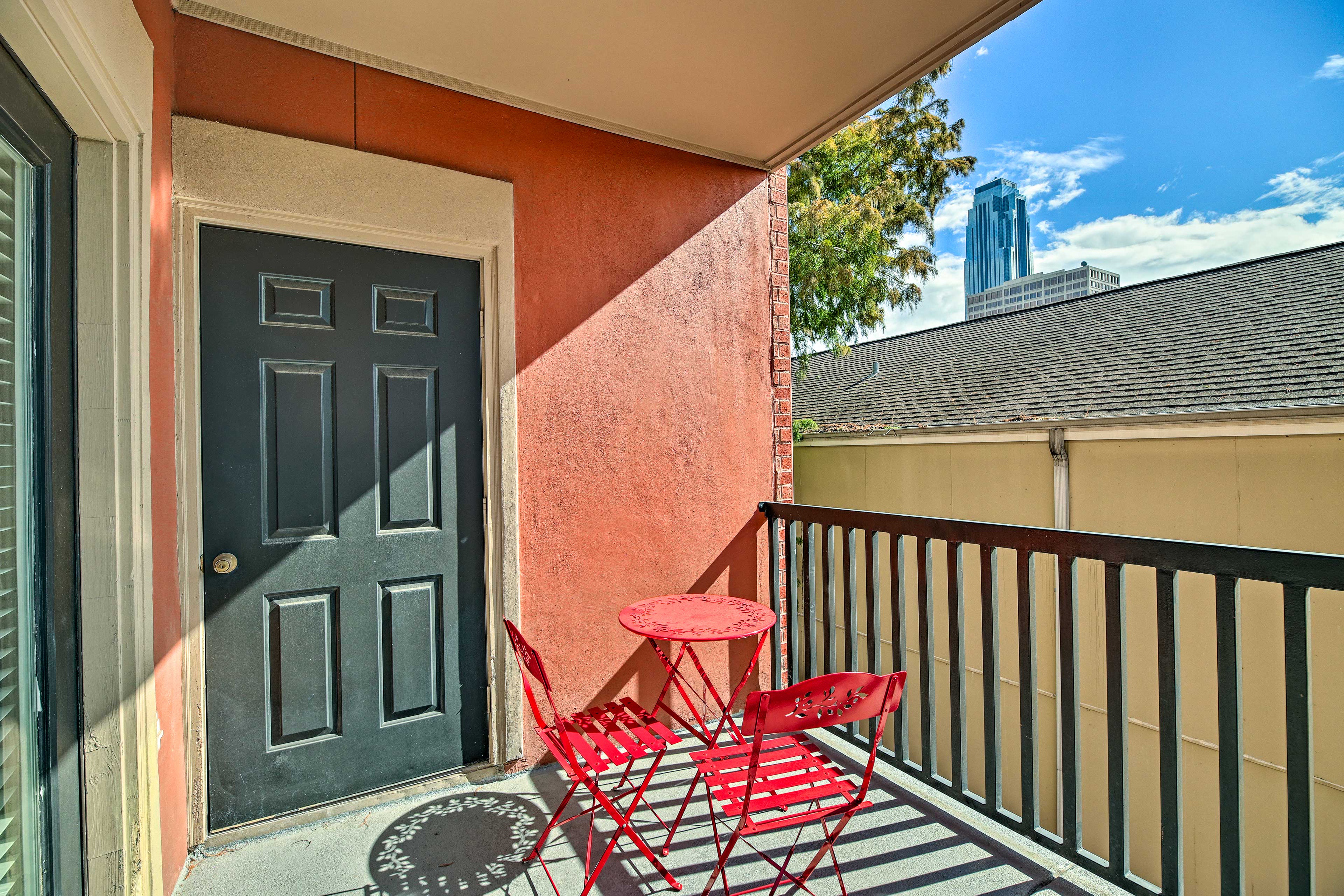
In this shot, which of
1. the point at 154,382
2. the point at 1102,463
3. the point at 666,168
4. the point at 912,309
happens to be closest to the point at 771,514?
the point at 666,168

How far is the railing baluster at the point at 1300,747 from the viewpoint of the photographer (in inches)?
57.2

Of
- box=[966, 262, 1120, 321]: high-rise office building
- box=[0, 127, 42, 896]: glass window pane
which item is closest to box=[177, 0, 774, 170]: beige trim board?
box=[0, 127, 42, 896]: glass window pane

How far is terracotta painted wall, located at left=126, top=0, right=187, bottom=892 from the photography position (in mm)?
1828

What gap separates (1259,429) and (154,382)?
6.71 m

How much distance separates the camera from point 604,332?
9.76 feet

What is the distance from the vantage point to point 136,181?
1.66 metres

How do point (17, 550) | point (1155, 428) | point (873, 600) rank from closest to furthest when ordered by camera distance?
point (17, 550)
point (873, 600)
point (1155, 428)

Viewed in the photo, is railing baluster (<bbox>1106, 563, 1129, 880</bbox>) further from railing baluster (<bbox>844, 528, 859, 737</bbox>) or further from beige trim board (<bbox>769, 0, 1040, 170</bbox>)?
beige trim board (<bbox>769, 0, 1040, 170</bbox>)

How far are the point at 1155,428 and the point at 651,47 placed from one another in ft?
17.4

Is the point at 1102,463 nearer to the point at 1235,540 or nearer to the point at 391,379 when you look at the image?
the point at 1235,540

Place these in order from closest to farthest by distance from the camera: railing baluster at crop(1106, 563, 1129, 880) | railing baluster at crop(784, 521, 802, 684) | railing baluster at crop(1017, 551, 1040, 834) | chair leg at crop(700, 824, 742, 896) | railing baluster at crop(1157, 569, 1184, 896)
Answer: chair leg at crop(700, 824, 742, 896), railing baluster at crop(1157, 569, 1184, 896), railing baluster at crop(1106, 563, 1129, 880), railing baluster at crop(1017, 551, 1040, 834), railing baluster at crop(784, 521, 802, 684)

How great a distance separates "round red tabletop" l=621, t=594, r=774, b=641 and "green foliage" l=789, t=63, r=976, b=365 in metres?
4.85

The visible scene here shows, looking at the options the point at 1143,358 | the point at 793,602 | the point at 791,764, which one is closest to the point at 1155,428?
the point at 1143,358

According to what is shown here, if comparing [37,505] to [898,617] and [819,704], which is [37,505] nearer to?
[819,704]
